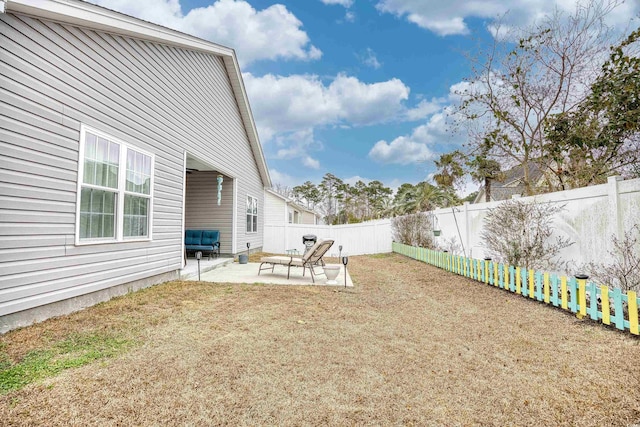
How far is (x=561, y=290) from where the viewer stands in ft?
15.3

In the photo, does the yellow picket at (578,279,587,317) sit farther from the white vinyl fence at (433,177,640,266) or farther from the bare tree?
the bare tree

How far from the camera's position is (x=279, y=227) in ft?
49.6

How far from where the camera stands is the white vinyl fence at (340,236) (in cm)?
1505

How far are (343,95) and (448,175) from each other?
11.2 m

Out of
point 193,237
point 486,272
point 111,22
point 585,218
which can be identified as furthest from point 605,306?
point 193,237

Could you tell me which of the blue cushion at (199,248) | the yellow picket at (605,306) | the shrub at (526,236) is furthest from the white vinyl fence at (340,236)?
the yellow picket at (605,306)

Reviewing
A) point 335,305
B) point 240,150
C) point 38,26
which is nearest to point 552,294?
point 335,305

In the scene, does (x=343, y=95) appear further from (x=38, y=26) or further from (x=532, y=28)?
(x=38, y=26)

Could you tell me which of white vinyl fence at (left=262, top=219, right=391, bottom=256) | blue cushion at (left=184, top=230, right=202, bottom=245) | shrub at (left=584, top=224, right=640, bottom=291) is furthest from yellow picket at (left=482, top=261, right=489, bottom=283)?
white vinyl fence at (left=262, top=219, right=391, bottom=256)

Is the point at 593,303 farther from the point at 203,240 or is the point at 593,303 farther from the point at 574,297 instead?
the point at 203,240

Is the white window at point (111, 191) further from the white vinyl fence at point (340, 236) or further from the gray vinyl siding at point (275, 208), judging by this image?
the gray vinyl siding at point (275, 208)

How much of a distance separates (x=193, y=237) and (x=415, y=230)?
8533 mm

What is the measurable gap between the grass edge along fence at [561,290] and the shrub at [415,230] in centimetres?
326

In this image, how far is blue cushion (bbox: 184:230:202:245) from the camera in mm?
10359
